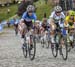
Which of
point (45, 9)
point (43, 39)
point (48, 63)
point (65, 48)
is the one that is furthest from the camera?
point (45, 9)

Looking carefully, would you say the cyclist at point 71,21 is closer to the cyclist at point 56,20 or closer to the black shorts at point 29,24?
the cyclist at point 56,20

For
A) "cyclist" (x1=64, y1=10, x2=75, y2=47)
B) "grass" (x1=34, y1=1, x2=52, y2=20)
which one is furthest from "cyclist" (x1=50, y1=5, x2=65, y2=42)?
"grass" (x1=34, y1=1, x2=52, y2=20)

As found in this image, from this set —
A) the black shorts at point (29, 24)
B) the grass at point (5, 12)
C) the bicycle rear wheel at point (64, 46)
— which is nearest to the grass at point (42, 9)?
the grass at point (5, 12)

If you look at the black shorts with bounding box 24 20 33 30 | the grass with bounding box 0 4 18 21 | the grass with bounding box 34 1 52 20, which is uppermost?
the black shorts with bounding box 24 20 33 30

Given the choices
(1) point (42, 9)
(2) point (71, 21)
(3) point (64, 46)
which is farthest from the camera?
(1) point (42, 9)

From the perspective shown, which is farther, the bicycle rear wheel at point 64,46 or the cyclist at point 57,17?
the cyclist at point 57,17

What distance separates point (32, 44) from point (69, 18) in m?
3.75

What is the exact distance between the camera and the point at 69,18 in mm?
21109

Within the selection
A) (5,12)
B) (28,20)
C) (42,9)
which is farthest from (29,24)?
(5,12)

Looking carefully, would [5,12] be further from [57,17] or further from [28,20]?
→ [57,17]

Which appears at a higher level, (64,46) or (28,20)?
(28,20)

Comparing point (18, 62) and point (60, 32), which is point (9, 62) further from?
point (60, 32)

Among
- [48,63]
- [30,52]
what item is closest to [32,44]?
[30,52]

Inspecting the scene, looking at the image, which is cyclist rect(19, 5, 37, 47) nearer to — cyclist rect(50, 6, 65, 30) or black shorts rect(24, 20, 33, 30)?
black shorts rect(24, 20, 33, 30)
